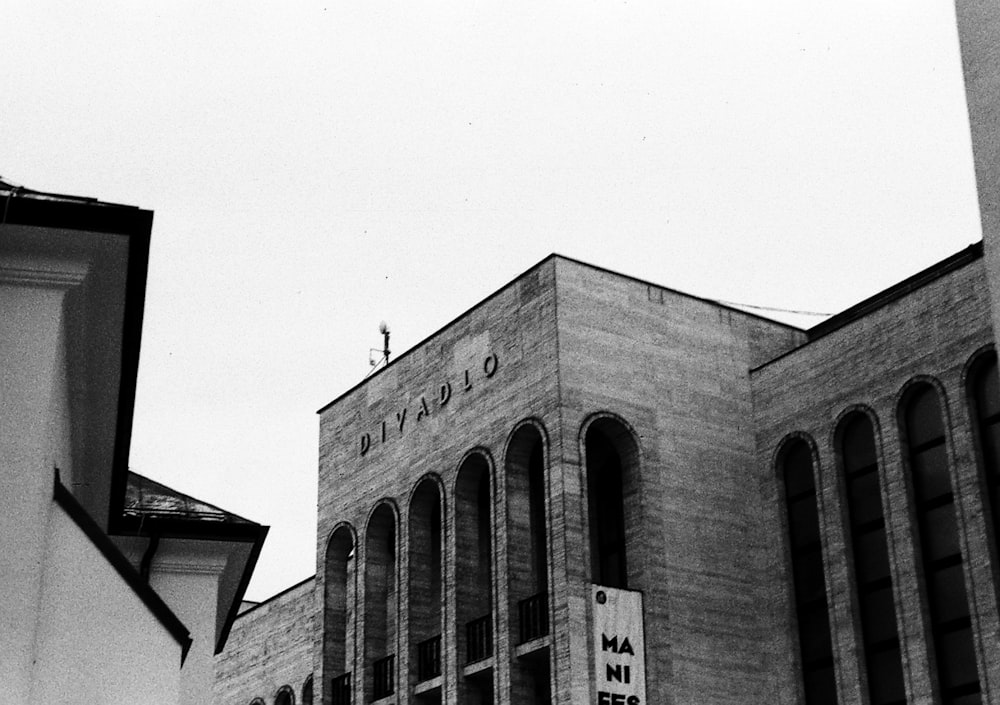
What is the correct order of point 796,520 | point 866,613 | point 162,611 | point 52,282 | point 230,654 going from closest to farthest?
point 52,282, point 162,611, point 866,613, point 796,520, point 230,654

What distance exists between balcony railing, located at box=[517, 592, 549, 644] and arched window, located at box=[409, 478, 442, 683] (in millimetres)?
2871


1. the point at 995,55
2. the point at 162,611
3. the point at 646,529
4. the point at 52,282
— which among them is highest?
the point at 995,55

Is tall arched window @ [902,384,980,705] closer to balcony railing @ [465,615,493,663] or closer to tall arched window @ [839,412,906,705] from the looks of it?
tall arched window @ [839,412,906,705]

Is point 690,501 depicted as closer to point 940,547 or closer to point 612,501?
point 612,501

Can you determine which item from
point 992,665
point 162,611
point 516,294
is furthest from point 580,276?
point 162,611

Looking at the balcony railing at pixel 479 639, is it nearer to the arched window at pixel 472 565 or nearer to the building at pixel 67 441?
the arched window at pixel 472 565

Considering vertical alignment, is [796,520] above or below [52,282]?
above

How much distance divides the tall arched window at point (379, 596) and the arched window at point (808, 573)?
758cm

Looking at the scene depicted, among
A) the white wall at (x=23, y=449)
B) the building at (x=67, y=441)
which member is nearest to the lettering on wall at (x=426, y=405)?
the building at (x=67, y=441)

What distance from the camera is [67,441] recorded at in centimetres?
1188

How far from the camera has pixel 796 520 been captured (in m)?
26.4

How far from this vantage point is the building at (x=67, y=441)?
9703 millimetres

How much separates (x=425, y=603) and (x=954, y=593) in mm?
9745

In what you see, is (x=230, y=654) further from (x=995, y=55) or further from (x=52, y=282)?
(x=52, y=282)
